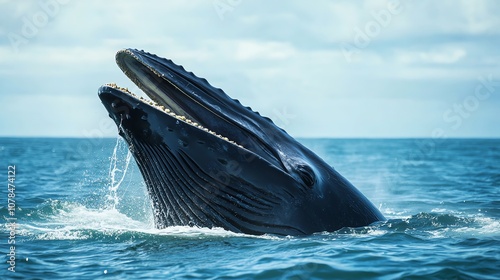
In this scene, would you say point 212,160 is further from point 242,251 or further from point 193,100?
point 242,251

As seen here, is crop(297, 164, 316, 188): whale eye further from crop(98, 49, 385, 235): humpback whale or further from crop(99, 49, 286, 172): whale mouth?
crop(99, 49, 286, 172): whale mouth

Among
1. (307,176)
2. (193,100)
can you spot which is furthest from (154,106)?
(307,176)

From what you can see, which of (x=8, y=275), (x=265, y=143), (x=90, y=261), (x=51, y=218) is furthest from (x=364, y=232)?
(x=51, y=218)

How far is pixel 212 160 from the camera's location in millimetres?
9562

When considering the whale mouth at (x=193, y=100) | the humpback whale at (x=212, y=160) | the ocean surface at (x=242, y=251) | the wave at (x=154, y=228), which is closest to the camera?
the ocean surface at (x=242, y=251)

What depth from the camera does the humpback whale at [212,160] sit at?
9484 mm

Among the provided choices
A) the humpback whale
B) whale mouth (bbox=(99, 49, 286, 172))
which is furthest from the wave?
whale mouth (bbox=(99, 49, 286, 172))

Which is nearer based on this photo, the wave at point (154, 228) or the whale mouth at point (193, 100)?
the whale mouth at point (193, 100)

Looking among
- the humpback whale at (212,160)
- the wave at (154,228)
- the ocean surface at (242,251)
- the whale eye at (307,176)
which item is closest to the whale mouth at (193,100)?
the humpback whale at (212,160)

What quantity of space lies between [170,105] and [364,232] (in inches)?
129

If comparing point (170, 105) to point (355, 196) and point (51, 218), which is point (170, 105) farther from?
point (51, 218)

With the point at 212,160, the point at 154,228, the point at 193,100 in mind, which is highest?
the point at 193,100

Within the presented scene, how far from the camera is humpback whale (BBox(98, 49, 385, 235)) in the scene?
373 inches

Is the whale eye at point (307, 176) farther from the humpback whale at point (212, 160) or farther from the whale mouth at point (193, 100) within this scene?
the whale mouth at point (193, 100)
